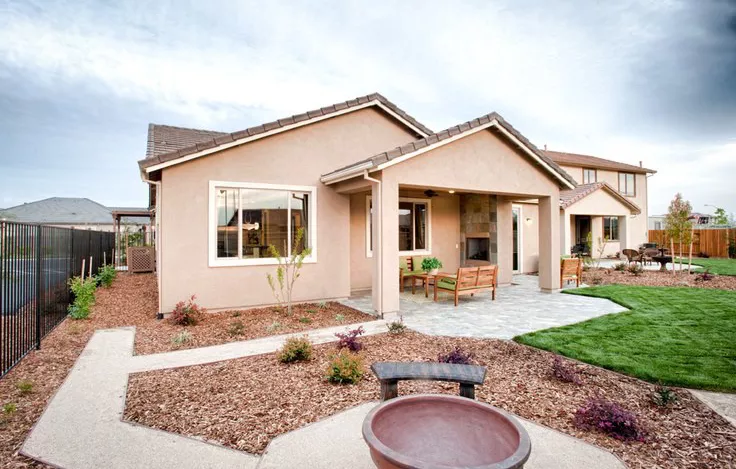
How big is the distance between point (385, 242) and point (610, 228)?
22.6 meters

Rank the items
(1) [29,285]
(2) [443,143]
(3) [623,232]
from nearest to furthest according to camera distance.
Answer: (1) [29,285] < (2) [443,143] < (3) [623,232]

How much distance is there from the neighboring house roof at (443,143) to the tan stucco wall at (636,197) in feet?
57.0

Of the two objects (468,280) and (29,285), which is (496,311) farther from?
(29,285)

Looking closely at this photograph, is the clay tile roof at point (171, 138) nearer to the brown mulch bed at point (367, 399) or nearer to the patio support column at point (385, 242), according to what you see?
the patio support column at point (385, 242)

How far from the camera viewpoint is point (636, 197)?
28969mm

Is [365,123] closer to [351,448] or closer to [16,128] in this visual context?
[351,448]

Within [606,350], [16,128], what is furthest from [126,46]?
[16,128]

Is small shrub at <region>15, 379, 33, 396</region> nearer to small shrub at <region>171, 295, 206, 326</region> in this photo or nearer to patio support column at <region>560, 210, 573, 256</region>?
small shrub at <region>171, 295, 206, 326</region>

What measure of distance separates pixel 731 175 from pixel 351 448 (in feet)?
56.9

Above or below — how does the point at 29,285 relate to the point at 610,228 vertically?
below

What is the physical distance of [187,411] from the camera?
3.79 m

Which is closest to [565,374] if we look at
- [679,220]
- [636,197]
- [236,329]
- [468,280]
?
[468,280]

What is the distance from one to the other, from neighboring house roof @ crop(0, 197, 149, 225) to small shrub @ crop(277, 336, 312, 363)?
143 feet

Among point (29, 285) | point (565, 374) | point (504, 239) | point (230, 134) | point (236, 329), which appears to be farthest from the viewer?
point (504, 239)
